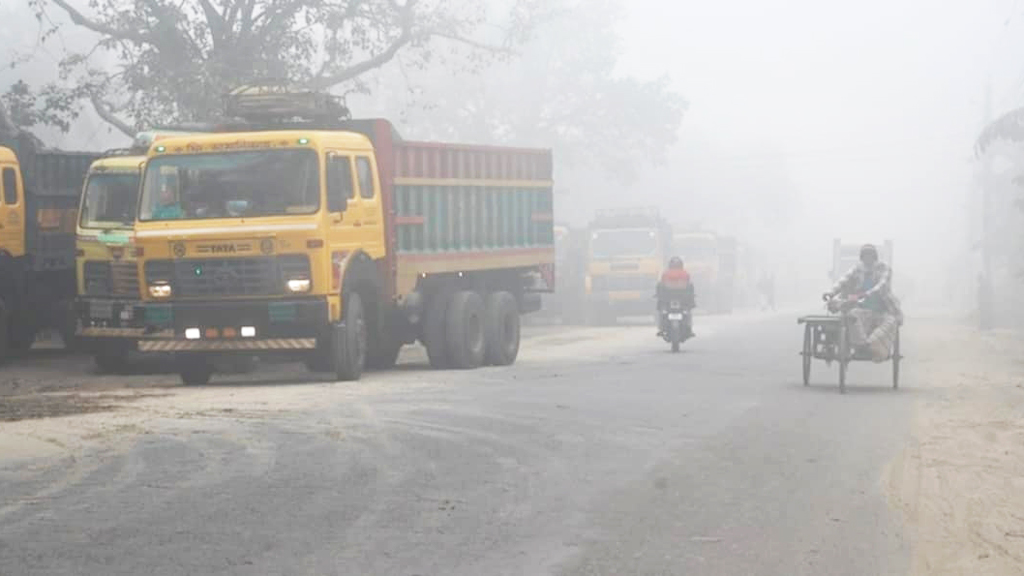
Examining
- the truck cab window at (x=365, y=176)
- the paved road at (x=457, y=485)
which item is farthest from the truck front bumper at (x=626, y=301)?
the paved road at (x=457, y=485)

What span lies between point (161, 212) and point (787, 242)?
139586 mm

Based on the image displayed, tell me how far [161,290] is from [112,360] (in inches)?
144

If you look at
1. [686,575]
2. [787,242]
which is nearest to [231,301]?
[686,575]

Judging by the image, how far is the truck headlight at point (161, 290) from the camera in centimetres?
1978

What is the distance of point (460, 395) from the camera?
58.6 feet

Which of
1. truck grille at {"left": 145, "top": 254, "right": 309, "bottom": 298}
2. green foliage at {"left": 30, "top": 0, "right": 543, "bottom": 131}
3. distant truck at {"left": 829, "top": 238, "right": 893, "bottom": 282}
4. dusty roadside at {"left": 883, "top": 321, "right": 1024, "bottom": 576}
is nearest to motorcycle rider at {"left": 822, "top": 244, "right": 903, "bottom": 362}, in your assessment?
dusty roadside at {"left": 883, "top": 321, "right": 1024, "bottom": 576}

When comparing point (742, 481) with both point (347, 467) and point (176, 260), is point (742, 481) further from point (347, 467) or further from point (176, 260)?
point (176, 260)

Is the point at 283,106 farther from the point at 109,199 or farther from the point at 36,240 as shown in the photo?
the point at 36,240

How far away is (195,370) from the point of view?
2103 cm

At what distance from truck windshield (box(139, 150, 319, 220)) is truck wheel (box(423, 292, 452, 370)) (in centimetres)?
400

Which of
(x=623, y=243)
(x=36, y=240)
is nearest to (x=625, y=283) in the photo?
(x=623, y=243)

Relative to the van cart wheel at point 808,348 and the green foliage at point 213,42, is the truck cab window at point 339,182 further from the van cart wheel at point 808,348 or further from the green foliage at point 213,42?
the green foliage at point 213,42

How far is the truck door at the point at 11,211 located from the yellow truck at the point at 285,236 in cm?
357

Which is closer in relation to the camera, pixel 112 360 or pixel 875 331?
pixel 875 331
